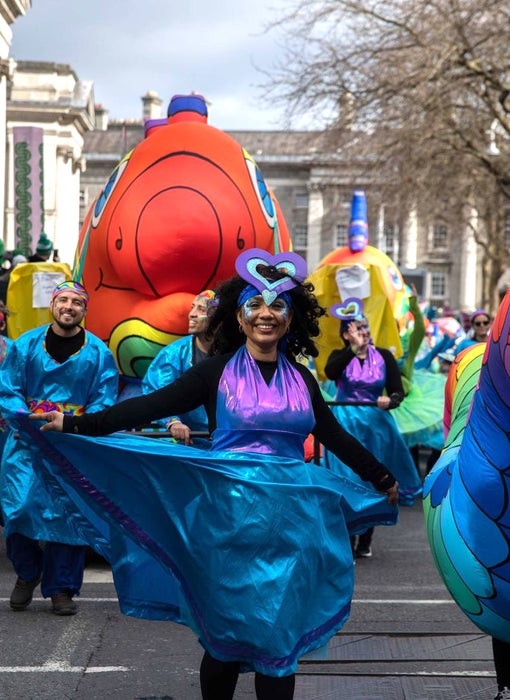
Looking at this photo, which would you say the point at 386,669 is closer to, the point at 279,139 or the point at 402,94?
the point at 402,94

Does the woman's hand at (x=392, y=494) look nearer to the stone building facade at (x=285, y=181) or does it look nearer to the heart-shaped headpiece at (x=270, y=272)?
the heart-shaped headpiece at (x=270, y=272)

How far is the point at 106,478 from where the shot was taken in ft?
14.8

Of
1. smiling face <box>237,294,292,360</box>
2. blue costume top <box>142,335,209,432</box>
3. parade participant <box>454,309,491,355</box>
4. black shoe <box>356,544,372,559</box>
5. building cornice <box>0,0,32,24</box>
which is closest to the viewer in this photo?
smiling face <box>237,294,292,360</box>

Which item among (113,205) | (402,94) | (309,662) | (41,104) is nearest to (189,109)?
(113,205)

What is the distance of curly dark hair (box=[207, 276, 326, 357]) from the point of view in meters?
4.81

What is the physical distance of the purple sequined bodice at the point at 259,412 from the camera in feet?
14.6

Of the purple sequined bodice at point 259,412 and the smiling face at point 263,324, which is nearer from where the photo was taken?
the purple sequined bodice at point 259,412

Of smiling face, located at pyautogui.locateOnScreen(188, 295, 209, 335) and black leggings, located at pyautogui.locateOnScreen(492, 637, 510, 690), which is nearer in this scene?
black leggings, located at pyautogui.locateOnScreen(492, 637, 510, 690)

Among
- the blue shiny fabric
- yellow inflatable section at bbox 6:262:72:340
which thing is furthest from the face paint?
yellow inflatable section at bbox 6:262:72:340

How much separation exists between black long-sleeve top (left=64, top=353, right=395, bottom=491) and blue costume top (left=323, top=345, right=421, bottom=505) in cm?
435

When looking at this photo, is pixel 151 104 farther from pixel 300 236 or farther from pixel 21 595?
pixel 21 595

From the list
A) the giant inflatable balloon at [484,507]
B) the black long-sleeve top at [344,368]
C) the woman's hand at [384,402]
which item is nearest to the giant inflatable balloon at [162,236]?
the black long-sleeve top at [344,368]

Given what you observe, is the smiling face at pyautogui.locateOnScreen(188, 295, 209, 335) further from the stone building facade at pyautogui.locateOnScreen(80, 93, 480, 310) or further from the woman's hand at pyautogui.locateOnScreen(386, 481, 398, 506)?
the stone building facade at pyautogui.locateOnScreen(80, 93, 480, 310)

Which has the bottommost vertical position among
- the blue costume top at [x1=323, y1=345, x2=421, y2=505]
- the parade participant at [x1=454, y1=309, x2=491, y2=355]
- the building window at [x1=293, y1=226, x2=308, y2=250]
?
the blue costume top at [x1=323, y1=345, x2=421, y2=505]
